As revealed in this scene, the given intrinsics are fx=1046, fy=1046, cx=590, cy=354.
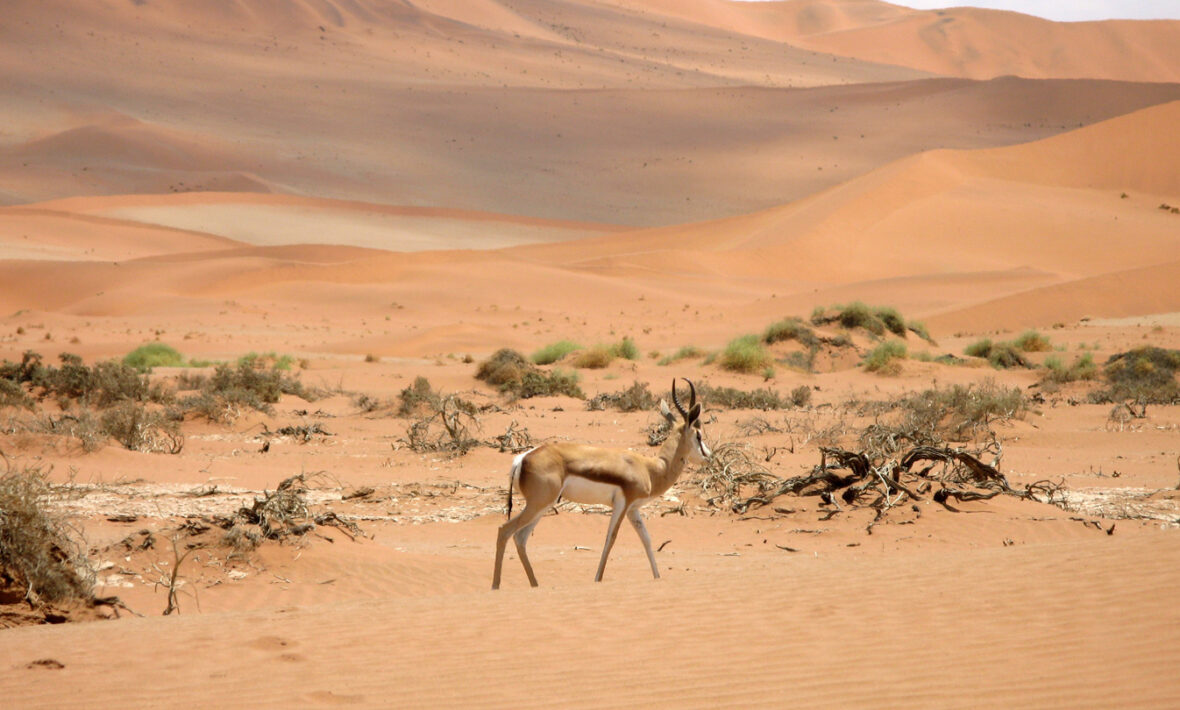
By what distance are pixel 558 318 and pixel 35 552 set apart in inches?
1317

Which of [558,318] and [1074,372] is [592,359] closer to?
[1074,372]

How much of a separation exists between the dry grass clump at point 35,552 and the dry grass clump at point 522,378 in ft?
44.6

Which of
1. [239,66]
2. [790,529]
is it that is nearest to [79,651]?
[790,529]

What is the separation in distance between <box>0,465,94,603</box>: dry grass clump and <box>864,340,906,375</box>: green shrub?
19466mm

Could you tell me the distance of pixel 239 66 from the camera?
3957 inches

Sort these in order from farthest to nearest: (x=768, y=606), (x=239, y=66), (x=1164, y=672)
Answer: (x=239, y=66), (x=768, y=606), (x=1164, y=672)

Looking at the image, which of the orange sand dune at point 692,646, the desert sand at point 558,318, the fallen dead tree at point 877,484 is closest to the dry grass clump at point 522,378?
the desert sand at point 558,318

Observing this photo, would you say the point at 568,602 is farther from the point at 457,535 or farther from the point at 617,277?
the point at 617,277

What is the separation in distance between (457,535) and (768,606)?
473cm

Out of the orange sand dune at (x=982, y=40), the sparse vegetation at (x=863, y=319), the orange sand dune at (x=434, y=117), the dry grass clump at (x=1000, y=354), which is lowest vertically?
the dry grass clump at (x=1000, y=354)

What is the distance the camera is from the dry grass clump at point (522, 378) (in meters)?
20.8

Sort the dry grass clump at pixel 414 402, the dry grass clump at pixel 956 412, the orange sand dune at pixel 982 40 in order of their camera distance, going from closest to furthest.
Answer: the dry grass clump at pixel 956 412
the dry grass clump at pixel 414 402
the orange sand dune at pixel 982 40

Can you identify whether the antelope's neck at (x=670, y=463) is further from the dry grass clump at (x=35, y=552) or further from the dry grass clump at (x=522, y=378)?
the dry grass clump at (x=522, y=378)

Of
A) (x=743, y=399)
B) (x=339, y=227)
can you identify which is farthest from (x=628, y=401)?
(x=339, y=227)
